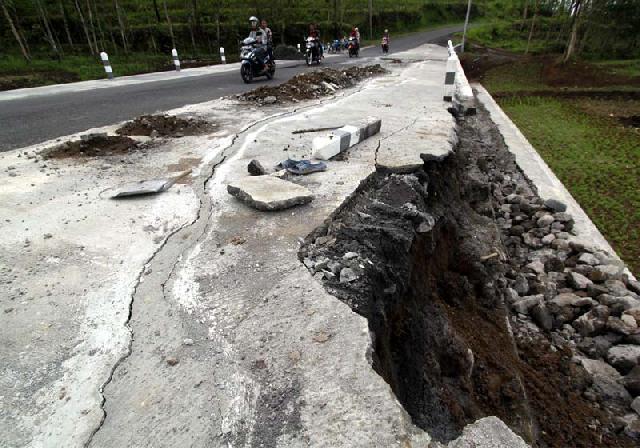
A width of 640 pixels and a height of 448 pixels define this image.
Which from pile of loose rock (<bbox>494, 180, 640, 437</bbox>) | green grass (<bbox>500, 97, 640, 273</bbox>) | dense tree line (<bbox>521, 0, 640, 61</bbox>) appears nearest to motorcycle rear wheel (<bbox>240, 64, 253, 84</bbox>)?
green grass (<bbox>500, 97, 640, 273</bbox>)

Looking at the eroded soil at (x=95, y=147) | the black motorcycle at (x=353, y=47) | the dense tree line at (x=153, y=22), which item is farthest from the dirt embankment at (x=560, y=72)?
the eroded soil at (x=95, y=147)

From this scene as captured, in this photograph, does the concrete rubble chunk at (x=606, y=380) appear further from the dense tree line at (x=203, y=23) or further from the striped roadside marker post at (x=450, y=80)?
the dense tree line at (x=203, y=23)

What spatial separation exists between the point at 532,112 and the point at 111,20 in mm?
24953

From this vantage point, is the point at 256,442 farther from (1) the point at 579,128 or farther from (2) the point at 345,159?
(1) the point at 579,128

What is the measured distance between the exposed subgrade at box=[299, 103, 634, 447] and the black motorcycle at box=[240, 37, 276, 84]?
7.67m

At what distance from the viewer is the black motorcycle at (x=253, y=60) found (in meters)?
10.4

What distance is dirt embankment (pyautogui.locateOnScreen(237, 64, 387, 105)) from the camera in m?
7.95

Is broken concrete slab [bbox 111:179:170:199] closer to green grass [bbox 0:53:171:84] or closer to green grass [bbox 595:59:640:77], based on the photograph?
green grass [bbox 0:53:171:84]

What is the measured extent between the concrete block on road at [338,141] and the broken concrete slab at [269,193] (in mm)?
829

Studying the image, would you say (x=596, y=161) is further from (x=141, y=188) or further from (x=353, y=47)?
(x=353, y=47)

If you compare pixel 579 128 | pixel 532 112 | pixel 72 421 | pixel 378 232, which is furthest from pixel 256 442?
Answer: pixel 532 112

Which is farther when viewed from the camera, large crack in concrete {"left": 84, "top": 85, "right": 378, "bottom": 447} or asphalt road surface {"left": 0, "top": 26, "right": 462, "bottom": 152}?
asphalt road surface {"left": 0, "top": 26, "right": 462, "bottom": 152}

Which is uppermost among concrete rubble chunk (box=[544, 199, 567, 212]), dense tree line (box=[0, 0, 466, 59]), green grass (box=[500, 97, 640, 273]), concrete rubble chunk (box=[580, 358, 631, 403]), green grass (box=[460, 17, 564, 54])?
dense tree line (box=[0, 0, 466, 59])

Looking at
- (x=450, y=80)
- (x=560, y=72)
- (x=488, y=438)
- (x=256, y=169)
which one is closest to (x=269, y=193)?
(x=256, y=169)
